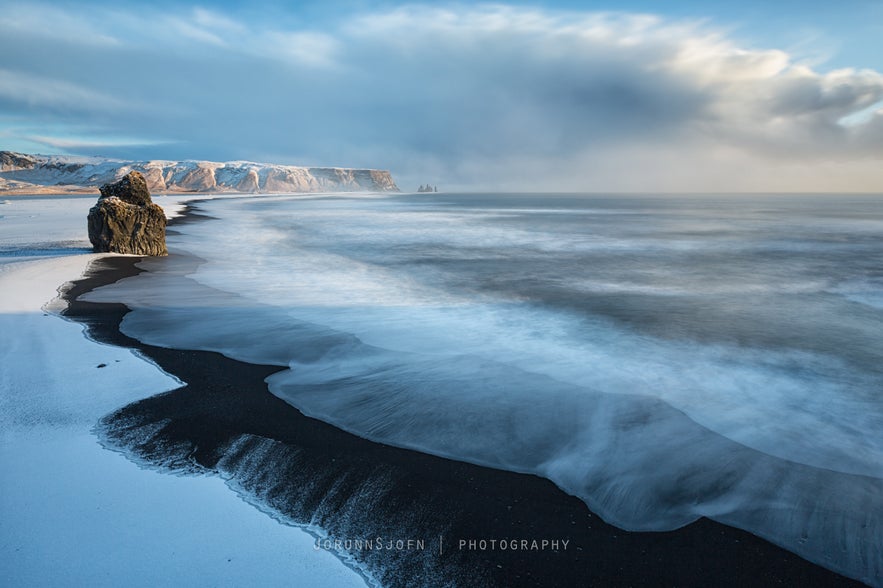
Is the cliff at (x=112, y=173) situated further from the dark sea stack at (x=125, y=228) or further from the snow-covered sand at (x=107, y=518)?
the snow-covered sand at (x=107, y=518)

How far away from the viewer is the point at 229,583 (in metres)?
2.47

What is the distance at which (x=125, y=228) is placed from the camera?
42.5 ft

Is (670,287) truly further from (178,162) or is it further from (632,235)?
(178,162)

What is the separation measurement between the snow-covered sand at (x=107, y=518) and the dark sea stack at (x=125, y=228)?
30.5 ft

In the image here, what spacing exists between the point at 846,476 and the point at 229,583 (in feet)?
13.8

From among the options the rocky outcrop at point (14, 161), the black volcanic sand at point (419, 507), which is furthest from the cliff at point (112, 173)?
the black volcanic sand at point (419, 507)

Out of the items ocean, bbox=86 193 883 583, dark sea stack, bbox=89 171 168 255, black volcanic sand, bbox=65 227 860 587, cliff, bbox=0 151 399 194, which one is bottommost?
black volcanic sand, bbox=65 227 860 587

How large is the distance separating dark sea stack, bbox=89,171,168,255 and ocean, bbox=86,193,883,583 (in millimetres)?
1249

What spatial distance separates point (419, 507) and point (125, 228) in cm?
1310

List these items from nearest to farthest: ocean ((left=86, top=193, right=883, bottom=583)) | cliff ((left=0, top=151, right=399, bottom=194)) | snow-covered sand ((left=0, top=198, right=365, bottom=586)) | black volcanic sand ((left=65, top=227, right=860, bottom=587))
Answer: snow-covered sand ((left=0, top=198, right=365, bottom=586))
black volcanic sand ((left=65, top=227, right=860, bottom=587))
ocean ((left=86, top=193, right=883, bottom=583))
cliff ((left=0, top=151, right=399, bottom=194))

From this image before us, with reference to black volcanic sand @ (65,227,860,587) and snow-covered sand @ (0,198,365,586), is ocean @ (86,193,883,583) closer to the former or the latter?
black volcanic sand @ (65,227,860,587)

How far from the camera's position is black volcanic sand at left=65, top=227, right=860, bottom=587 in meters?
2.68

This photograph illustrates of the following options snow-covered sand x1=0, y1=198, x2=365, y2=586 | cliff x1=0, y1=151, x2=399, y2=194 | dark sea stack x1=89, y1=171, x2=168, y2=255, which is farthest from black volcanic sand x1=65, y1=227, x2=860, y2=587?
cliff x1=0, y1=151, x2=399, y2=194

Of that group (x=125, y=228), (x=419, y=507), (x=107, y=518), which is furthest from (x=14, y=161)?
(x=419, y=507)
